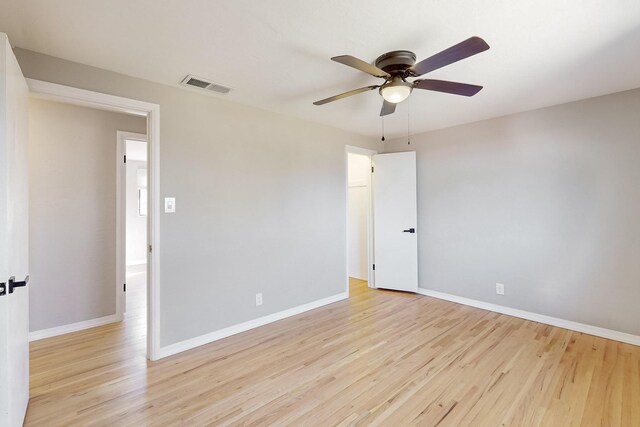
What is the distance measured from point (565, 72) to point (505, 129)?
3.83 ft

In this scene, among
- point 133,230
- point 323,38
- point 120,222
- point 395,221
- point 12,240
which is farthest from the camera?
point 133,230

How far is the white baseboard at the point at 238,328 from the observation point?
2.59 meters

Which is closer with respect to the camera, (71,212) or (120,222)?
(71,212)

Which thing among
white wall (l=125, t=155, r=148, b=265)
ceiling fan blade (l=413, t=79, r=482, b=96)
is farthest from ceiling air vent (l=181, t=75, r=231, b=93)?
white wall (l=125, t=155, r=148, b=265)

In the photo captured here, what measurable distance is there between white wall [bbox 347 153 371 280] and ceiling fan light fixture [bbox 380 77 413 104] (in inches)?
118

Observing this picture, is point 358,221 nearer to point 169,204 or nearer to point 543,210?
point 543,210

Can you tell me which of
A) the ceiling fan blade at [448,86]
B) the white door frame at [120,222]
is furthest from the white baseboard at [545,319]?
the white door frame at [120,222]

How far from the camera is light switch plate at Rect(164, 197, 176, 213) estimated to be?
8.38ft

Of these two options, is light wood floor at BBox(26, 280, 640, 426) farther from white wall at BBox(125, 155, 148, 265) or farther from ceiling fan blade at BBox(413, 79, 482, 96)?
white wall at BBox(125, 155, 148, 265)

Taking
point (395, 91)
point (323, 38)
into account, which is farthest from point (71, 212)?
point (395, 91)

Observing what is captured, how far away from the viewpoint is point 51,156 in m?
2.99

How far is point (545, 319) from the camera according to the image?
324cm

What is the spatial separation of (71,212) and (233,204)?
179 centimetres

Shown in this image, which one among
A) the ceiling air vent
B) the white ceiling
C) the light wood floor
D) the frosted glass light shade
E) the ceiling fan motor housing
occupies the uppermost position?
the ceiling air vent
